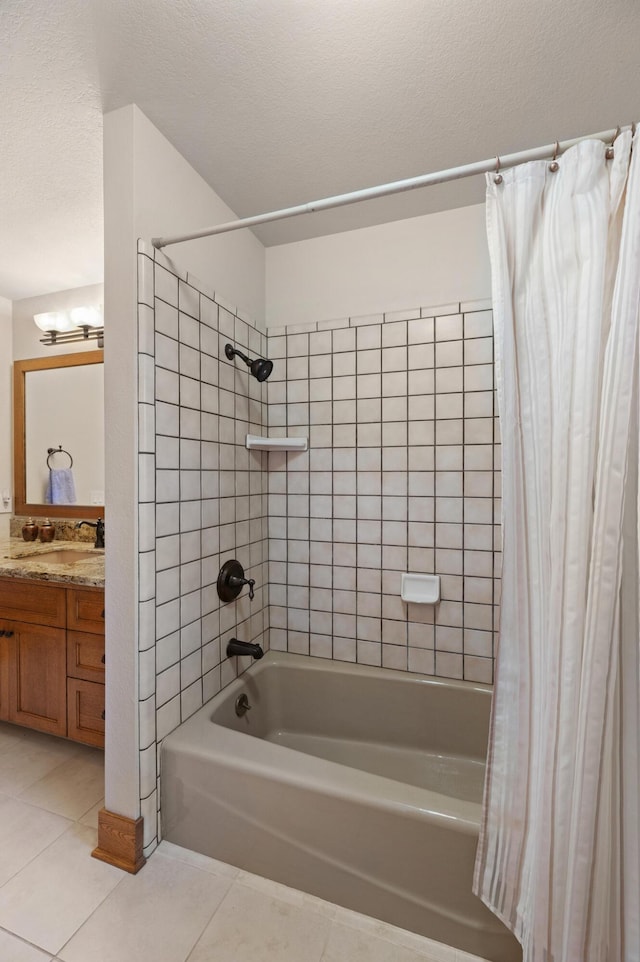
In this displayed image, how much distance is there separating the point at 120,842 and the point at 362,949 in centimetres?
79

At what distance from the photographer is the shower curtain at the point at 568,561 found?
2.73ft

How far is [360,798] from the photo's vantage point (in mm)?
1200

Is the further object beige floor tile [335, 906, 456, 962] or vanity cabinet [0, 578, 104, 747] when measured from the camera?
vanity cabinet [0, 578, 104, 747]

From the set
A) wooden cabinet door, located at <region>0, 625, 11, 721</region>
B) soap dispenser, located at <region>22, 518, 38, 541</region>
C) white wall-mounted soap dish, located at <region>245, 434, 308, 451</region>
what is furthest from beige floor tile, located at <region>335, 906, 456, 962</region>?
soap dispenser, located at <region>22, 518, 38, 541</region>

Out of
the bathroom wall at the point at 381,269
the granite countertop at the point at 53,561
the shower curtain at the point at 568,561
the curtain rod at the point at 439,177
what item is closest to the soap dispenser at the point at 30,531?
the granite countertop at the point at 53,561

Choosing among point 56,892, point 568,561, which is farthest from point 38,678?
point 568,561

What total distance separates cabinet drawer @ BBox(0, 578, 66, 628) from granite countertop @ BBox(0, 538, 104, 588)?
2.2 inches

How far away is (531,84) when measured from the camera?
1.28 meters

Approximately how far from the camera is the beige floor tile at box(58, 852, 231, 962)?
1123 mm

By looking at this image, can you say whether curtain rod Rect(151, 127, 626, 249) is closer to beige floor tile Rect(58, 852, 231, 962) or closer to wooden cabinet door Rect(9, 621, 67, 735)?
wooden cabinet door Rect(9, 621, 67, 735)

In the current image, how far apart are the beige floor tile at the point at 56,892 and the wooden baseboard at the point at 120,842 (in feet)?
0.08

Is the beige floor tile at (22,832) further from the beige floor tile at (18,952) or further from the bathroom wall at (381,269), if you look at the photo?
the bathroom wall at (381,269)

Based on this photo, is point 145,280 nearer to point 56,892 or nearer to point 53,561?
A: point 53,561

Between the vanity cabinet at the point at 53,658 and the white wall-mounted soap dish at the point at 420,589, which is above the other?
the white wall-mounted soap dish at the point at 420,589
